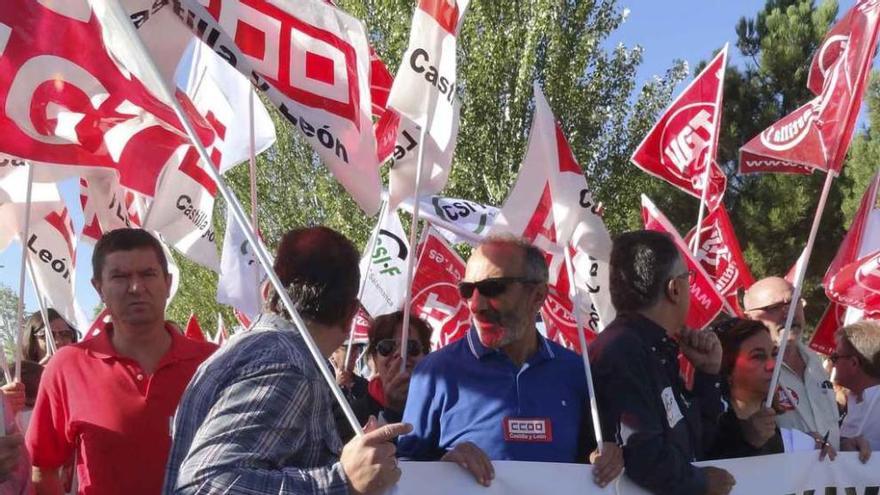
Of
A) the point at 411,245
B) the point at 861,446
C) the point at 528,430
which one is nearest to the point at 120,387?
the point at 528,430

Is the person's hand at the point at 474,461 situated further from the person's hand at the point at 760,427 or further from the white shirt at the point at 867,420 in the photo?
the white shirt at the point at 867,420

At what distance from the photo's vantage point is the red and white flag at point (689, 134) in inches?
296

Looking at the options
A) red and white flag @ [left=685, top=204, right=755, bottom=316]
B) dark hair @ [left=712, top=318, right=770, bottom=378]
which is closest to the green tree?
red and white flag @ [left=685, top=204, right=755, bottom=316]

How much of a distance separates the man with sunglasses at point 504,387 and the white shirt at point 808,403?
4.95 ft

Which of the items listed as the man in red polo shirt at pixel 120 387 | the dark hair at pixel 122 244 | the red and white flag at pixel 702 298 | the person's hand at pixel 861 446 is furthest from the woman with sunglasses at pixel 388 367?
the red and white flag at pixel 702 298

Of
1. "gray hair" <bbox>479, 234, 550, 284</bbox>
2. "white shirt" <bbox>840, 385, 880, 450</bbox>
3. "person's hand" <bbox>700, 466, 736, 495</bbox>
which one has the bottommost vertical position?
"white shirt" <bbox>840, 385, 880, 450</bbox>

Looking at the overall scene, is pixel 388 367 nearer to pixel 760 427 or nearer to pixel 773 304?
pixel 760 427

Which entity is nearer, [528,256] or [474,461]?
[474,461]

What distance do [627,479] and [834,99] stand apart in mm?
2526

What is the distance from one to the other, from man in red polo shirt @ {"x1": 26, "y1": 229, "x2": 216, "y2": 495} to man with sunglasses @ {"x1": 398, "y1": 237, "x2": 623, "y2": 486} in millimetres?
759

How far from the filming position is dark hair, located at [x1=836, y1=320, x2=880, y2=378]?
5195mm

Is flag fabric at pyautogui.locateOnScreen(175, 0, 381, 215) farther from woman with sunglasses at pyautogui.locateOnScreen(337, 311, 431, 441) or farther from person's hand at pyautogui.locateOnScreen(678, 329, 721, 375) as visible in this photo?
person's hand at pyautogui.locateOnScreen(678, 329, 721, 375)

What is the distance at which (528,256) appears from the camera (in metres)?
3.37

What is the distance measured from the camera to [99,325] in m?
5.51
